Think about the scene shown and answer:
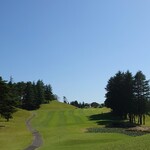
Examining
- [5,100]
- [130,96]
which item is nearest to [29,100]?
[130,96]

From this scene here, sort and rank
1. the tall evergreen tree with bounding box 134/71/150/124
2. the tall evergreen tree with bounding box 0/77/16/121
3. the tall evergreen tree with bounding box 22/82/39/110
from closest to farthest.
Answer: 1. the tall evergreen tree with bounding box 0/77/16/121
2. the tall evergreen tree with bounding box 134/71/150/124
3. the tall evergreen tree with bounding box 22/82/39/110

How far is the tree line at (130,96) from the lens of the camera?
98.9 meters

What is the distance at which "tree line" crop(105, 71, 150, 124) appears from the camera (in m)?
98.9

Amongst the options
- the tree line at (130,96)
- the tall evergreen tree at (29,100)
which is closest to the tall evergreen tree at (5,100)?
the tree line at (130,96)

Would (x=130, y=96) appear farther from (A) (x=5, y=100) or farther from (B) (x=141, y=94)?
(A) (x=5, y=100)

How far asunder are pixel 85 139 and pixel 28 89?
106 metres

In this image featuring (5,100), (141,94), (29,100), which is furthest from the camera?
(29,100)

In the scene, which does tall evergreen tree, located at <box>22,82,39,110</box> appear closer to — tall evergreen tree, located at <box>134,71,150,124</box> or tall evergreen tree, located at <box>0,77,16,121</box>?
tall evergreen tree, located at <box>134,71,150,124</box>

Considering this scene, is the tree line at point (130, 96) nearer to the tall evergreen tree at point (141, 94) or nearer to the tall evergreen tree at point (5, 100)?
the tall evergreen tree at point (141, 94)

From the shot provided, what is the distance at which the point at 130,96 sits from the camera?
334 ft

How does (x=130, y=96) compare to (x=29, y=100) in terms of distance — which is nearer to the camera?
(x=130, y=96)

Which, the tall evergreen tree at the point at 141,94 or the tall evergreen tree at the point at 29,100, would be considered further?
the tall evergreen tree at the point at 29,100

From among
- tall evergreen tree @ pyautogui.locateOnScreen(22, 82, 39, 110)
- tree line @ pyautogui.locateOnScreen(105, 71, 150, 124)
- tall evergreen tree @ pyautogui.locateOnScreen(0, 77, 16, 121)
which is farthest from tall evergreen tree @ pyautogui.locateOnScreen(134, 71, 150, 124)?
tall evergreen tree @ pyautogui.locateOnScreen(22, 82, 39, 110)

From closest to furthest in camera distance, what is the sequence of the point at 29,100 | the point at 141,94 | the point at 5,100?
1. the point at 5,100
2. the point at 141,94
3. the point at 29,100
